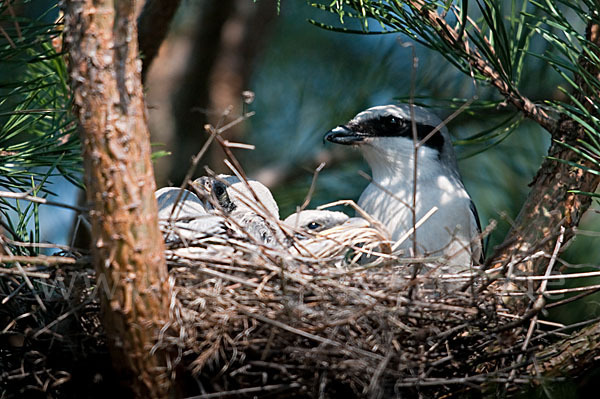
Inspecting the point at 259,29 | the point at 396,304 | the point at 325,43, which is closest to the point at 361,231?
the point at 396,304

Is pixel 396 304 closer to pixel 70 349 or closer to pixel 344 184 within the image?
pixel 70 349

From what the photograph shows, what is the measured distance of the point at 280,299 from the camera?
73.4 inches

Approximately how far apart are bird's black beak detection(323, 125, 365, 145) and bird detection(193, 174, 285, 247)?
1.09 feet

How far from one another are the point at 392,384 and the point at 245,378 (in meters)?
0.35

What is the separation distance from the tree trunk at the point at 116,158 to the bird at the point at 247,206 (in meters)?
0.55

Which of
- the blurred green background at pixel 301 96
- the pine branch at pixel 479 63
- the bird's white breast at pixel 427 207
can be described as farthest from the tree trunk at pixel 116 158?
the blurred green background at pixel 301 96

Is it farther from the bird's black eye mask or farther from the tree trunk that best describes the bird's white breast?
the tree trunk

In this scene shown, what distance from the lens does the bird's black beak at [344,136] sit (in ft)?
9.93

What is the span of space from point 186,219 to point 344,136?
1144mm

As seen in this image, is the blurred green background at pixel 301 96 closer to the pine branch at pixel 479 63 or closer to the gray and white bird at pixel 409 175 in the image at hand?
the gray and white bird at pixel 409 175

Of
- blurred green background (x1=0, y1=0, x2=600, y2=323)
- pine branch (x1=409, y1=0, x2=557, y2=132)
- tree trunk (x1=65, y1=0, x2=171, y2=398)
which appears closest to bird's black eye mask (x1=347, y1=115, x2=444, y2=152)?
blurred green background (x1=0, y1=0, x2=600, y2=323)

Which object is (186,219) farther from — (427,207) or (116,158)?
(427,207)

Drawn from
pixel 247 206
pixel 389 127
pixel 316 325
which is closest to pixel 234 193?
pixel 247 206

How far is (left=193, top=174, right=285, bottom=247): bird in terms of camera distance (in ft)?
7.93
